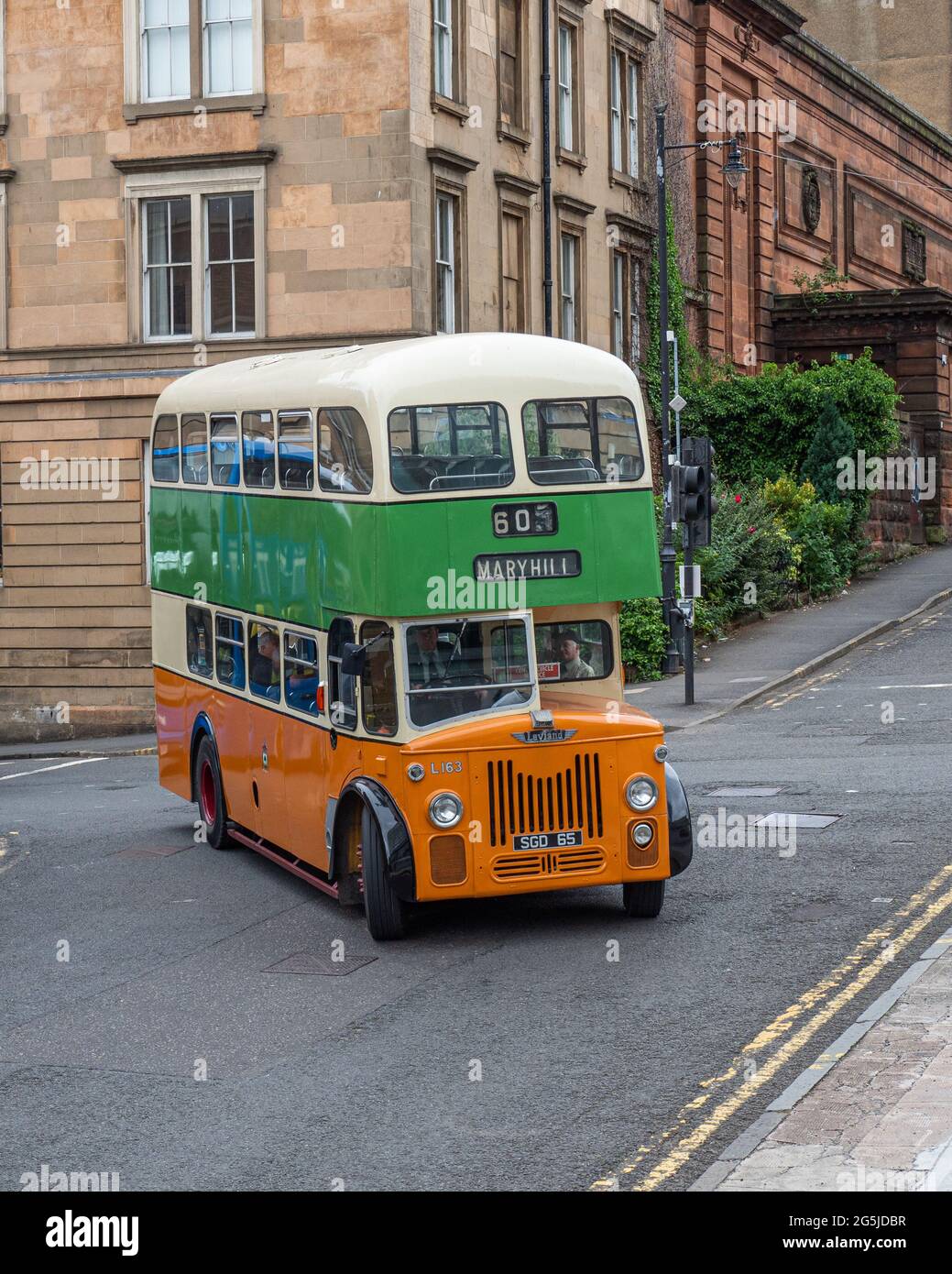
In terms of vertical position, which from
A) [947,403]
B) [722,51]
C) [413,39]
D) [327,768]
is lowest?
[327,768]

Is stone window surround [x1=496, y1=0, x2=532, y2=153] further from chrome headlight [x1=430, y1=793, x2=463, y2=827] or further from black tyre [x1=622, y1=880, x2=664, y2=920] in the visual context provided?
chrome headlight [x1=430, y1=793, x2=463, y2=827]

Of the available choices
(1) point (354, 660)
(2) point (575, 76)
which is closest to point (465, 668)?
(1) point (354, 660)

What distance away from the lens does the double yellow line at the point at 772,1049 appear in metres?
8.02

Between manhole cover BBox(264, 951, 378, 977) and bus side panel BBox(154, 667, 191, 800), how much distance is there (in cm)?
577

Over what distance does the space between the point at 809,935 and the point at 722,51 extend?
35.8 metres

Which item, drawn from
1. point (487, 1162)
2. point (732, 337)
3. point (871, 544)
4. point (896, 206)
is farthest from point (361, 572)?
point (896, 206)

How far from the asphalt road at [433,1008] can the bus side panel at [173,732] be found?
576 millimetres

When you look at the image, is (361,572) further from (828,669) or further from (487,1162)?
(828,669)

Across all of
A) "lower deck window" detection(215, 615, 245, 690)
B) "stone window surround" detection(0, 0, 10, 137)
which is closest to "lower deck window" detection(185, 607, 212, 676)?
"lower deck window" detection(215, 615, 245, 690)

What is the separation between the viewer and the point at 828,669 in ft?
96.7

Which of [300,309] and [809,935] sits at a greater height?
[300,309]

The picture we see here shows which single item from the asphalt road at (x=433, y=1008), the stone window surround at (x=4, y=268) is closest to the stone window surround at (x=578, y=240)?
the stone window surround at (x=4, y=268)

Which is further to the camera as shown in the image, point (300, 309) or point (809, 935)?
point (300, 309)

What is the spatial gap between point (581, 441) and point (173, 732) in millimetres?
7070
